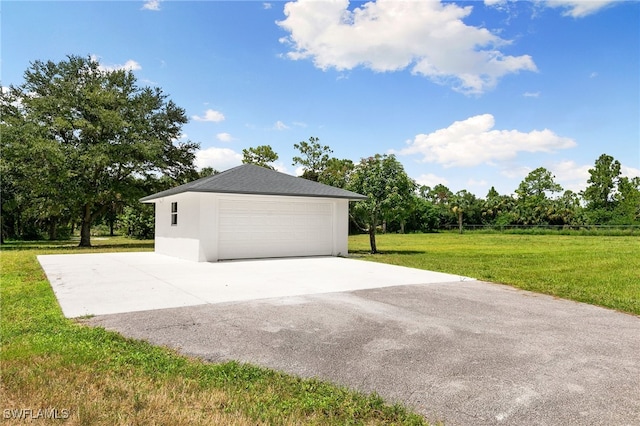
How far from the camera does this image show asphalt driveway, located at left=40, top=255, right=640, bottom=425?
2.76m

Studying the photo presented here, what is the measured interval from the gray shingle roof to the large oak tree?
A: 25.3 feet

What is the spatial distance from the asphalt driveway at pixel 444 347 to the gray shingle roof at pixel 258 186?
678 cm

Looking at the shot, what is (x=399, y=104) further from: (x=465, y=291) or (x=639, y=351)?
(x=639, y=351)

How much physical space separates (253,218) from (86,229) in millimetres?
15299

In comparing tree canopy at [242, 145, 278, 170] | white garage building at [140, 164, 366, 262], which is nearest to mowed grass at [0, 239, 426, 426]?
white garage building at [140, 164, 366, 262]

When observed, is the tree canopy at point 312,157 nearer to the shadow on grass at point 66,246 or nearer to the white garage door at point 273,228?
the shadow on grass at point 66,246

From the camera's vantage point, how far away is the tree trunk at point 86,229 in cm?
2262

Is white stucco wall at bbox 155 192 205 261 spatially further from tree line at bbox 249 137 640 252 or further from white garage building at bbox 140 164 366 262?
tree line at bbox 249 137 640 252

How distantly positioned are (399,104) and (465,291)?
12.1 meters

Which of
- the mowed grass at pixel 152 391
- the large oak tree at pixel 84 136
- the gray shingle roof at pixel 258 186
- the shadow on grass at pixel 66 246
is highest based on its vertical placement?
the large oak tree at pixel 84 136

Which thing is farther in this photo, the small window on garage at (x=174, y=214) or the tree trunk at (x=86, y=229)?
the tree trunk at (x=86, y=229)

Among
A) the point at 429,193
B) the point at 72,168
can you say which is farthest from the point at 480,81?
the point at 429,193

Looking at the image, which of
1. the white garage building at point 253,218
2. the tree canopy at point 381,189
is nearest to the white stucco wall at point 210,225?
the white garage building at point 253,218

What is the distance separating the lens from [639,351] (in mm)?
3912
